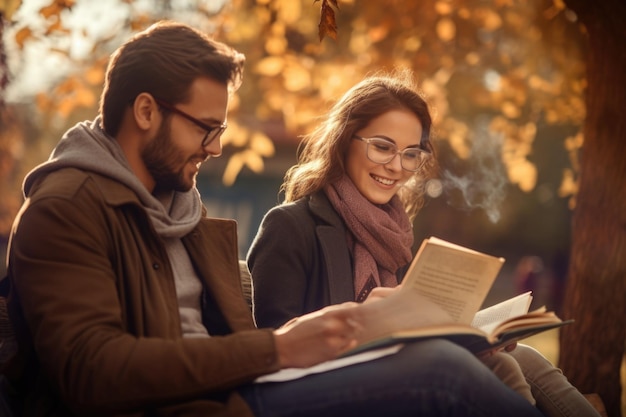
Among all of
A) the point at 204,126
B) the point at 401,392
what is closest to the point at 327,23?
the point at 204,126

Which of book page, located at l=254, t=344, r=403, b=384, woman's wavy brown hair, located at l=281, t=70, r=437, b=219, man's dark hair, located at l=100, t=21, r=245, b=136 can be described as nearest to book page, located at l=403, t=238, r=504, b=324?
book page, located at l=254, t=344, r=403, b=384

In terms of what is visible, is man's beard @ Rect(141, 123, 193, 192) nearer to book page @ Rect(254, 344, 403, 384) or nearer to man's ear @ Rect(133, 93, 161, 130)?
man's ear @ Rect(133, 93, 161, 130)

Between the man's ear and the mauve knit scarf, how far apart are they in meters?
1.26

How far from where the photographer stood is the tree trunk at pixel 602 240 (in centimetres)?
536

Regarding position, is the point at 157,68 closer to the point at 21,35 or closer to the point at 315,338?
the point at 315,338

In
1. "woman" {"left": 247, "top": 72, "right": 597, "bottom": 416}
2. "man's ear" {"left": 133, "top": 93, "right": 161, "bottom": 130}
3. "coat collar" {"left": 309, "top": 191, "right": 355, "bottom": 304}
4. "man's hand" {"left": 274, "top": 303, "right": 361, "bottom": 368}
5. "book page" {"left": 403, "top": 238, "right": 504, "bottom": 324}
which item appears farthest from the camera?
"coat collar" {"left": 309, "top": 191, "right": 355, "bottom": 304}

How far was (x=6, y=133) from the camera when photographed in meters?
10.2

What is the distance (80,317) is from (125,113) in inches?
30.4

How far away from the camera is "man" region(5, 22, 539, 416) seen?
2.67 metres

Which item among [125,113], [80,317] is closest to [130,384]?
[80,317]

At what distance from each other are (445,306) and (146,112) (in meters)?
1.11

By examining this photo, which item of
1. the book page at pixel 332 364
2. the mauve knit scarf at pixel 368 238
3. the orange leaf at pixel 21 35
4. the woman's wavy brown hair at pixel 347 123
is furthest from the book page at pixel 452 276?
the orange leaf at pixel 21 35

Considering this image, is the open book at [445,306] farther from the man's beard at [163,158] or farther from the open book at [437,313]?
the man's beard at [163,158]

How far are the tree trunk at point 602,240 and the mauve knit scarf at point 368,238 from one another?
1.55 m
